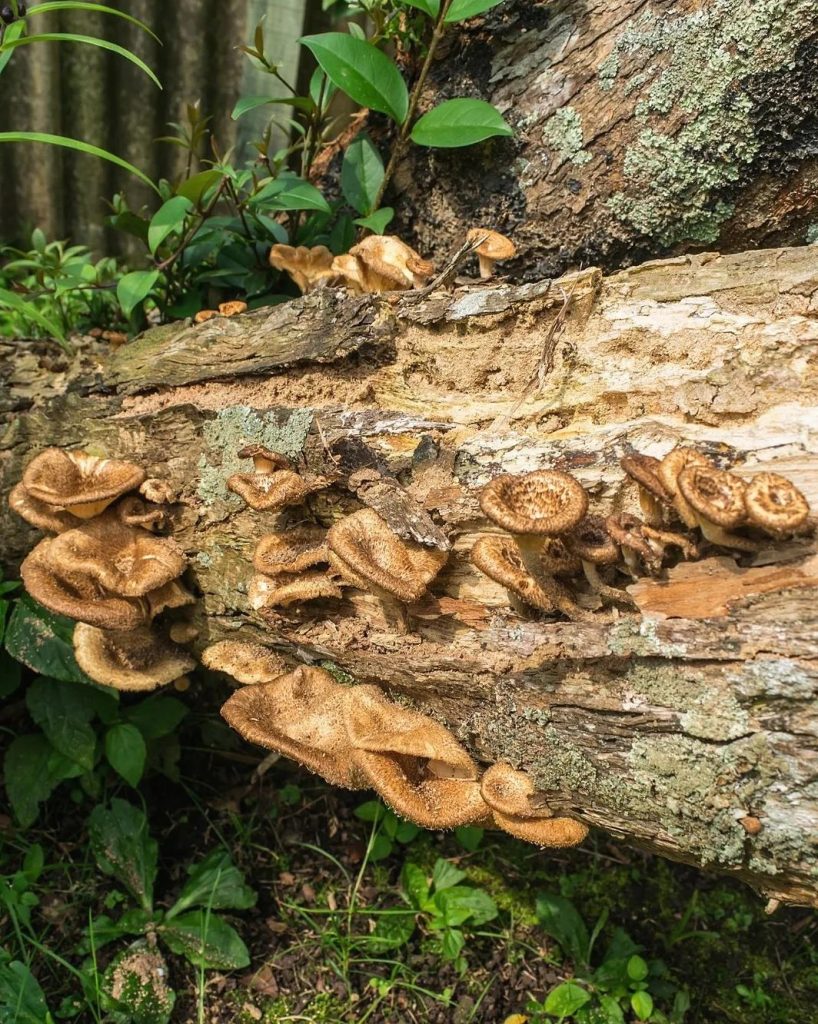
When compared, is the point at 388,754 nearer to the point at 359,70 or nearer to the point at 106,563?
the point at 106,563

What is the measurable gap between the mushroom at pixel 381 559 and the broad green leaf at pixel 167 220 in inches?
87.8

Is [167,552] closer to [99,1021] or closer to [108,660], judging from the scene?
[108,660]

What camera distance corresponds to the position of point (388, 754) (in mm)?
2859

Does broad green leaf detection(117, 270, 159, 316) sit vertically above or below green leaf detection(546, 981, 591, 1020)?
above

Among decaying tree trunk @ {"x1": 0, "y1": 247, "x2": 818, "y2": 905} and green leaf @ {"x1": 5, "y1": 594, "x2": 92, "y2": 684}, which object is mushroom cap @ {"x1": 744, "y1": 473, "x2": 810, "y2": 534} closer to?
decaying tree trunk @ {"x1": 0, "y1": 247, "x2": 818, "y2": 905}

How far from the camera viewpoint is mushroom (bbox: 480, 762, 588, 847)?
8.84 feet

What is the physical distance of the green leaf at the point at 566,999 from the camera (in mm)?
3838

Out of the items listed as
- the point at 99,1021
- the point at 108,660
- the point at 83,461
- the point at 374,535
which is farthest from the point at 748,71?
the point at 99,1021

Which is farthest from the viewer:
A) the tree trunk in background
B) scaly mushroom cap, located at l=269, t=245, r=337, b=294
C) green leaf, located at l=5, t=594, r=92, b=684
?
scaly mushroom cap, located at l=269, t=245, r=337, b=294

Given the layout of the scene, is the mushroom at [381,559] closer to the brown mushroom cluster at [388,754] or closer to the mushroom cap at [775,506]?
the brown mushroom cluster at [388,754]

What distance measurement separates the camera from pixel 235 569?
3.53 metres

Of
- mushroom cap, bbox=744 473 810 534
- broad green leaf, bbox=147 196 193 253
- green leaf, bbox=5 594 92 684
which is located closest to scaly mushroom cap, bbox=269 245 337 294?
broad green leaf, bbox=147 196 193 253

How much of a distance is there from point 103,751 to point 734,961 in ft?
11.9

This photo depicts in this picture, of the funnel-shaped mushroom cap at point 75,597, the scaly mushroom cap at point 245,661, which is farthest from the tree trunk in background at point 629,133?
the funnel-shaped mushroom cap at point 75,597
